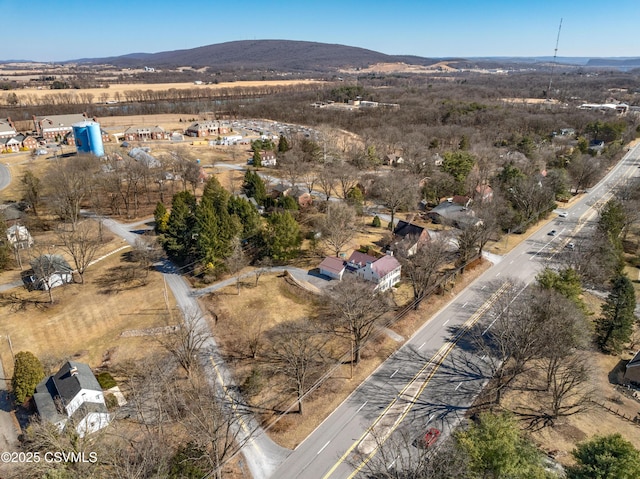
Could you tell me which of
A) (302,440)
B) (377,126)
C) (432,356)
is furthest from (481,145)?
(302,440)

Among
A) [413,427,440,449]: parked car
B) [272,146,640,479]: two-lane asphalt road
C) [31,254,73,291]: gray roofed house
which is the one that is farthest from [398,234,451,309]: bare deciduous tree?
[31,254,73,291]: gray roofed house

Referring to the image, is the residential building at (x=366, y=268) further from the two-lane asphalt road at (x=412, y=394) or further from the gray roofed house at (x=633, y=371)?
the gray roofed house at (x=633, y=371)

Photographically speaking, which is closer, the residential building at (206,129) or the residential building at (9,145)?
the residential building at (9,145)

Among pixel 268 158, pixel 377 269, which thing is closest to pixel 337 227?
pixel 377 269

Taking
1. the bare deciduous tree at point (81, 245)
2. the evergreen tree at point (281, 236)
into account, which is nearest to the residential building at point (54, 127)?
the bare deciduous tree at point (81, 245)

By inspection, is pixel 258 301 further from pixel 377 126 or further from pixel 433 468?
pixel 377 126

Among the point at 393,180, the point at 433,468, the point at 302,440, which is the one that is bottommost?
the point at 302,440

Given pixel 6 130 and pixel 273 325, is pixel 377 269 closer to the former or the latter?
pixel 273 325
